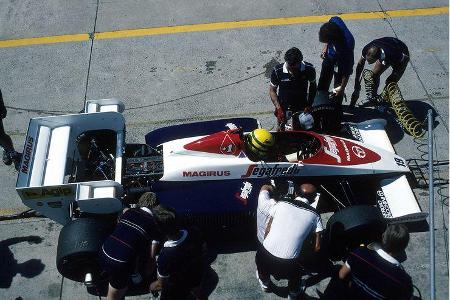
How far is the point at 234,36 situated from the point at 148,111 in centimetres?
255

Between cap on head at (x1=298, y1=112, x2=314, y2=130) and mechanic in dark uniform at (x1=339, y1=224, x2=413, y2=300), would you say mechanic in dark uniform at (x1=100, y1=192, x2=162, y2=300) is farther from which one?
cap on head at (x1=298, y1=112, x2=314, y2=130)

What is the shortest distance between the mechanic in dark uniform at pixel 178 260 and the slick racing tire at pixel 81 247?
0.78 meters

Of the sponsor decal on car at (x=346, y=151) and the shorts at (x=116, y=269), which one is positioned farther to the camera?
the sponsor decal on car at (x=346, y=151)

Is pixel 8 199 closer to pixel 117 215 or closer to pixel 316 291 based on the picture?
pixel 117 215

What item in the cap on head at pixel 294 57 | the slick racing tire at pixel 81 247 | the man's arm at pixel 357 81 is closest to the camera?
the slick racing tire at pixel 81 247

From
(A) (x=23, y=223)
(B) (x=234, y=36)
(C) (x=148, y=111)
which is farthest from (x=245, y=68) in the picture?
(A) (x=23, y=223)

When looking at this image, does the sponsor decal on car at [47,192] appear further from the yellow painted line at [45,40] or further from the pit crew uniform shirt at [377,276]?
the yellow painted line at [45,40]

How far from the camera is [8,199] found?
7008 millimetres

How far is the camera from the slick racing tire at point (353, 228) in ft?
18.7

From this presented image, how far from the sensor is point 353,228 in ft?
18.7

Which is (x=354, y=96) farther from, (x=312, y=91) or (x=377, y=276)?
(x=377, y=276)

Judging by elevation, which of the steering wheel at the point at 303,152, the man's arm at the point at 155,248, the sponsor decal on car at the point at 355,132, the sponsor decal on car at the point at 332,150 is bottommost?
the man's arm at the point at 155,248

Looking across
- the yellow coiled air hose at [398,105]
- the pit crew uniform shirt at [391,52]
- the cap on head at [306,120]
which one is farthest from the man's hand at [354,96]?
the cap on head at [306,120]

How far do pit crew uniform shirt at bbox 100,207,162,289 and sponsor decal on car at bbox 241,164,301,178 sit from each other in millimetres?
1483
